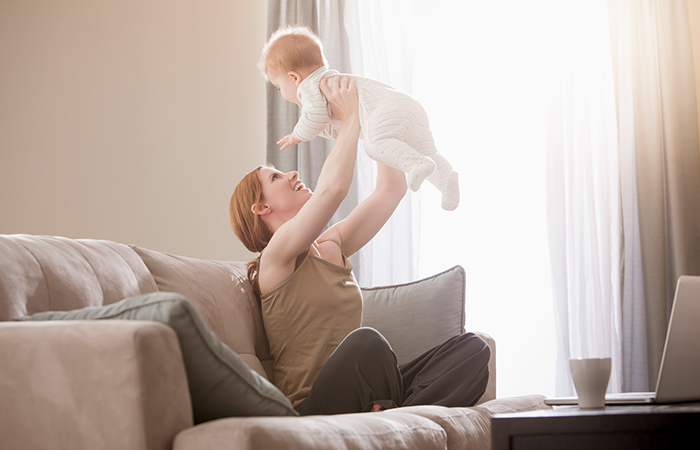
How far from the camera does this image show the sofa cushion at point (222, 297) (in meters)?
1.59

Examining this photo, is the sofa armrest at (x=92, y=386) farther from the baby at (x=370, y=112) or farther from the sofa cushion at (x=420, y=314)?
the sofa cushion at (x=420, y=314)

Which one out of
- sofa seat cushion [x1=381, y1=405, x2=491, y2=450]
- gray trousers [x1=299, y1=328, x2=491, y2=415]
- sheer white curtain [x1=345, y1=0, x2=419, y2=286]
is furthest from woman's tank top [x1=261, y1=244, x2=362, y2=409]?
sheer white curtain [x1=345, y1=0, x2=419, y2=286]

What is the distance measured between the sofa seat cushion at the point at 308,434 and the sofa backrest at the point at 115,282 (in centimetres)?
52

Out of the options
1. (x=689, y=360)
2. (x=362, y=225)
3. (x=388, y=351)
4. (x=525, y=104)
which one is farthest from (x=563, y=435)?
(x=525, y=104)

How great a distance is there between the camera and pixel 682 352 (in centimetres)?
102

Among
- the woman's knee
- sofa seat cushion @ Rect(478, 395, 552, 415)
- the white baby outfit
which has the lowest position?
sofa seat cushion @ Rect(478, 395, 552, 415)

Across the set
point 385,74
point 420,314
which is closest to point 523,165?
point 385,74

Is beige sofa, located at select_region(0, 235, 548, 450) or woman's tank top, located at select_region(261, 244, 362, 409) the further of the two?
woman's tank top, located at select_region(261, 244, 362, 409)

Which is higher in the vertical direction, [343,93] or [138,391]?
[343,93]

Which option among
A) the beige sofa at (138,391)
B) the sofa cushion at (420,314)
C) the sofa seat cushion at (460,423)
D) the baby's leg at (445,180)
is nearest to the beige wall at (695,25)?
the sofa cushion at (420,314)

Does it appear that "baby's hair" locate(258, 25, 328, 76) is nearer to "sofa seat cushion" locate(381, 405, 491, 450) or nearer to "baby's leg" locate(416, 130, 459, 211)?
"baby's leg" locate(416, 130, 459, 211)

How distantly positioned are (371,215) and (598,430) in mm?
1304

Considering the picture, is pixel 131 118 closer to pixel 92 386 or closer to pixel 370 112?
pixel 370 112

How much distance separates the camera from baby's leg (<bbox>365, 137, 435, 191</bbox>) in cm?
152
